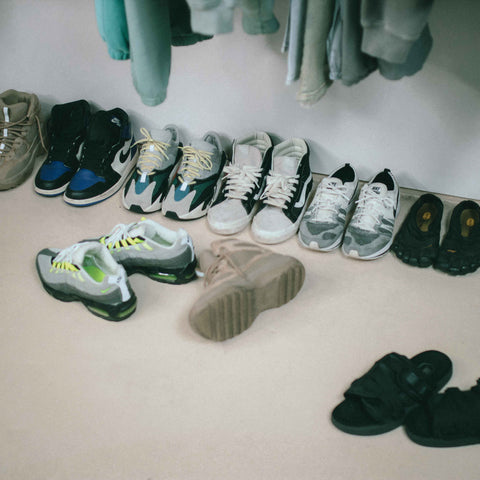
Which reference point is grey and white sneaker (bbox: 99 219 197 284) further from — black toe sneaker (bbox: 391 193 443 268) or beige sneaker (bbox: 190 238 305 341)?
black toe sneaker (bbox: 391 193 443 268)

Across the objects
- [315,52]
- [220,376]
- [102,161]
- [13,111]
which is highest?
[315,52]

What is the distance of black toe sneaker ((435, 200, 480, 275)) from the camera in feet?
3.99

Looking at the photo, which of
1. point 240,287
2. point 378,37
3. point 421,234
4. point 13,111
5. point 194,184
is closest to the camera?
point 378,37

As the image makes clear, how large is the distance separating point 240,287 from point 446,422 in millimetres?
508

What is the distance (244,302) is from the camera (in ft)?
3.41

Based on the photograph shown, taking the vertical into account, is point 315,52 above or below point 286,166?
above

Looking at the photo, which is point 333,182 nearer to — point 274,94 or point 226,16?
point 274,94

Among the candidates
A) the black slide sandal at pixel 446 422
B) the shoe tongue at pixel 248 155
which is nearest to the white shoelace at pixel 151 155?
the shoe tongue at pixel 248 155

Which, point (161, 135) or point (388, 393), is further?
point (161, 135)

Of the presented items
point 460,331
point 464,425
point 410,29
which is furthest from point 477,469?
point 410,29

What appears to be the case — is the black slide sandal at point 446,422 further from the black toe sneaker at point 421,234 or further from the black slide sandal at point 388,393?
the black toe sneaker at point 421,234

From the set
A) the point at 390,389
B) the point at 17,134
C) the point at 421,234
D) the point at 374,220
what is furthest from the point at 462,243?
the point at 17,134

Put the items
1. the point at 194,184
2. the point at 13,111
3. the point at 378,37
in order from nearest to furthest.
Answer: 1. the point at 378,37
2. the point at 194,184
3. the point at 13,111

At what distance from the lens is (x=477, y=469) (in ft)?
2.88
